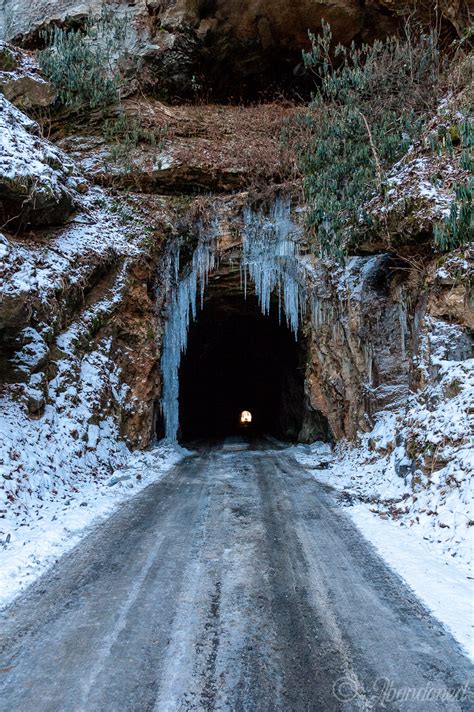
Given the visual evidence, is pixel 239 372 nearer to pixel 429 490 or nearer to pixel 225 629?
pixel 429 490

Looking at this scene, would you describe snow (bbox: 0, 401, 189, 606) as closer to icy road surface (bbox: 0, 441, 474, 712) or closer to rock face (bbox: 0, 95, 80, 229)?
icy road surface (bbox: 0, 441, 474, 712)

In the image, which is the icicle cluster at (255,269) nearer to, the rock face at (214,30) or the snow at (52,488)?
the snow at (52,488)

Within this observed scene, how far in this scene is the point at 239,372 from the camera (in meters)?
30.2

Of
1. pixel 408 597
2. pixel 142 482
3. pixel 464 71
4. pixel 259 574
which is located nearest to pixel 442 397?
pixel 408 597

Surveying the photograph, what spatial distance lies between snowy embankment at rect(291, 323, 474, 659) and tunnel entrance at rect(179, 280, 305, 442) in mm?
7734

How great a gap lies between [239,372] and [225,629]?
26524 mm

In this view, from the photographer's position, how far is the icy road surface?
117 inches

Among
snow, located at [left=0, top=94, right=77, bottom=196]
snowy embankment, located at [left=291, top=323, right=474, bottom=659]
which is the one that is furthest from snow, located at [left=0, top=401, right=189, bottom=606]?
snow, located at [left=0, top=94, right=77, bottom=196]

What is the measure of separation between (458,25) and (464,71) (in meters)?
2.82

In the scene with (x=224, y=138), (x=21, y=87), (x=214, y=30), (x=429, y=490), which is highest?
(x=214, y=30)

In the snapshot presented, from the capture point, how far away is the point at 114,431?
34.3ft

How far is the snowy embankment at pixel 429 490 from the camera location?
14.7ft

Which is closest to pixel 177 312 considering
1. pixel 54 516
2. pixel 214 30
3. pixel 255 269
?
pixel 255 269

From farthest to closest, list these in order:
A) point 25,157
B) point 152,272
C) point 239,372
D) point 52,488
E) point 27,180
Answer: point 239,372
point 152,272
point 25,157
point 27,180
point 52,488
